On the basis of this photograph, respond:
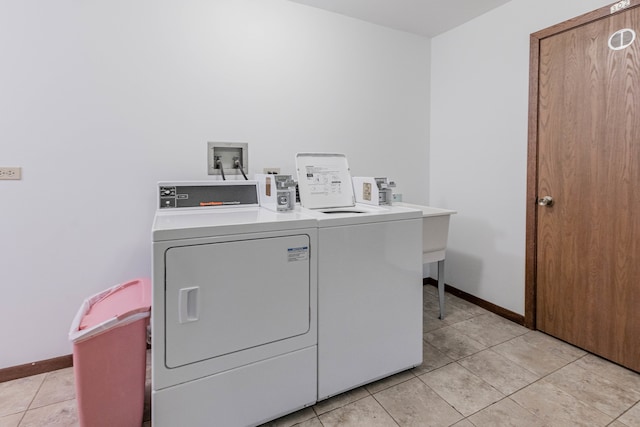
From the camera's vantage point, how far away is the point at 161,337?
131 centimetres

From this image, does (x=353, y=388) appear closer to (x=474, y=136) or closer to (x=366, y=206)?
(x=366, y=206)

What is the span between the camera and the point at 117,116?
203 centimetres

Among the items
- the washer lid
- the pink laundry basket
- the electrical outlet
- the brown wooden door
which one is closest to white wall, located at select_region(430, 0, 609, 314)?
the brown wooden door

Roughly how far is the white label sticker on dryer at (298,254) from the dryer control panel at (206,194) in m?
0.68

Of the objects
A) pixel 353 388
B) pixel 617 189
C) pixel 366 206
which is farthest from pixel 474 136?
pixel 353 388

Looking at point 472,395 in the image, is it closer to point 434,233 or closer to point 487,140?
point 434,233

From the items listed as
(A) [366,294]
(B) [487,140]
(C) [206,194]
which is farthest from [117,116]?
(B) [487,140]

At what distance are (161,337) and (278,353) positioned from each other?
53cm

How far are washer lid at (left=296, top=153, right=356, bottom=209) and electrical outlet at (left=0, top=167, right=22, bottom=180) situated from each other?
1595 mm

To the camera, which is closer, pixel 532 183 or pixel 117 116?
pixel 117 116

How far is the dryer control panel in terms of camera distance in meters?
1.91

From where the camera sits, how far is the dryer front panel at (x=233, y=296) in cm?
133

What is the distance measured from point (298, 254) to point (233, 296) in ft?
1.16

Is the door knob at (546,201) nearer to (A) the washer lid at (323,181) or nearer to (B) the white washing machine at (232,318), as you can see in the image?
(A) the washer lid at (323,181)
